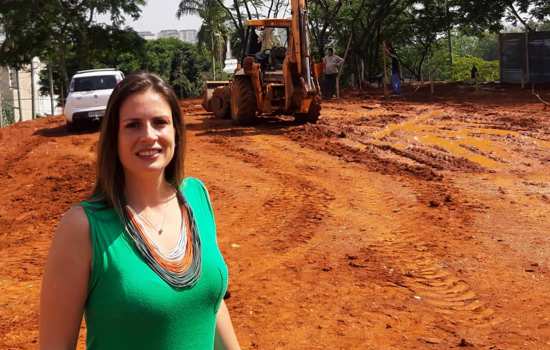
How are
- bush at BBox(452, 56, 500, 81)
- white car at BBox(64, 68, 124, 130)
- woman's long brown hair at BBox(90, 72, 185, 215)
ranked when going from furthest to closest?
bush at BBox(452, 56, 500, 81), white car at BBox(64, 68, 124, 130), woman's long brown hair at BBox(90, 72, 185, 215)

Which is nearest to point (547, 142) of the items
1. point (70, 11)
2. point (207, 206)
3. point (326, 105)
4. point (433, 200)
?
point (433, 200)

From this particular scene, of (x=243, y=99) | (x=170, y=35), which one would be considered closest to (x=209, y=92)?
(x=243, y=99)

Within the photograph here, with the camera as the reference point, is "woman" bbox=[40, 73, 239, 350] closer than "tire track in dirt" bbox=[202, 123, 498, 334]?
Yes

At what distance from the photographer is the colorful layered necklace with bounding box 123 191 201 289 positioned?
1996 mm

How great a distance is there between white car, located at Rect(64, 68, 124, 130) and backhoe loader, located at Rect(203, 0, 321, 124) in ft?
11.1

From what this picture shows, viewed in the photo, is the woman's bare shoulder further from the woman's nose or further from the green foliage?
the green foliage

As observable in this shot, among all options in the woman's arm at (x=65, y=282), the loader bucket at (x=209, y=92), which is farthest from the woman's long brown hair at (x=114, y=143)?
the loader bucket at (x=209, y=92)

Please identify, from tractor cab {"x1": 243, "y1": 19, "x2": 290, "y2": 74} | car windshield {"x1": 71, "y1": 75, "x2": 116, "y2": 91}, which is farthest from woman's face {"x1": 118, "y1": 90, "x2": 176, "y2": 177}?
car windshield {"x1": 71, "y1": 75, "x2": 116, "y2": 91}

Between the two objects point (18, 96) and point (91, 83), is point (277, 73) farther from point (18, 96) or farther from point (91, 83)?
point (18, 96)

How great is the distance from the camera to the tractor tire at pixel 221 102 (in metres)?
18.2

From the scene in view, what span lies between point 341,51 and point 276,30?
24732 mm

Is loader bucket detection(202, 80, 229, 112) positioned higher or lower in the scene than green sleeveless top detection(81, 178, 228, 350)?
higher

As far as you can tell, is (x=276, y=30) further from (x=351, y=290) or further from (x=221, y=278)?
(x=221, y=278)

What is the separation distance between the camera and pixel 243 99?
15.7 meters
